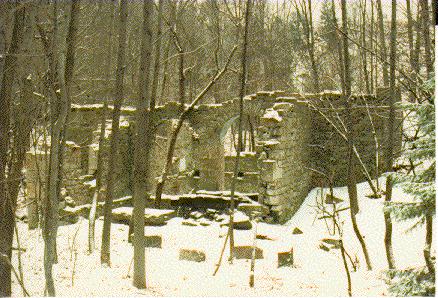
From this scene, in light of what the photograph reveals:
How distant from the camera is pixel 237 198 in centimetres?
1112

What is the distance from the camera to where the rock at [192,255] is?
7.04 m

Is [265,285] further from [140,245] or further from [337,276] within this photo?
[140,245]

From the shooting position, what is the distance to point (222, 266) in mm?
6777

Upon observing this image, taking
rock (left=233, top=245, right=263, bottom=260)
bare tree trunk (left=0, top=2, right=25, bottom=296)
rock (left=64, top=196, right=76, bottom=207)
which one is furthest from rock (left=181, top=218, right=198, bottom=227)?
bare tree trunk (left=0, top=2, right=25, bottom=296)

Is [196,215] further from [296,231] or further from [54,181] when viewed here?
[54,181]

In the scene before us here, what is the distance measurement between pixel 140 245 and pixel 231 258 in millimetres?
2286

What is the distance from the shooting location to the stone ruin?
9836mm

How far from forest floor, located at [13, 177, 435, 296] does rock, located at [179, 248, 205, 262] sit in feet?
0.43

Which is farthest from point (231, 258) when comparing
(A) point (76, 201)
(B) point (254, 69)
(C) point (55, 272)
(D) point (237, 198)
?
(B) point (254, 69)

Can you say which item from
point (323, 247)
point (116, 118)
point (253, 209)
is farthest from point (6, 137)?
point (253, 209)

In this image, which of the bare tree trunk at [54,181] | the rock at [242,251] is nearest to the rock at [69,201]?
the rock at [242,251]

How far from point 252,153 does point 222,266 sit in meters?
6.18

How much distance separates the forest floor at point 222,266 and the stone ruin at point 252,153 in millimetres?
1386

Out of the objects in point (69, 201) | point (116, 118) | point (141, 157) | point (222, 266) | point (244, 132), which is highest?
point (244, 132)
